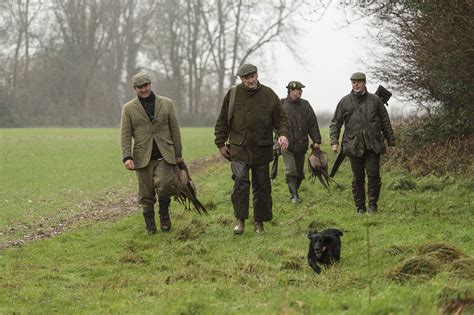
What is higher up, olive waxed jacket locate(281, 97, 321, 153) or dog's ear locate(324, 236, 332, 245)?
olive waxed jacket locate(281, 97, 321, 153)

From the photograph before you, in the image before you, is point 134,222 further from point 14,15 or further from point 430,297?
point 14,15

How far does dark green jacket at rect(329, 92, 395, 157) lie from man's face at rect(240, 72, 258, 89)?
6.25 feet

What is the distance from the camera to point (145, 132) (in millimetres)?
10258

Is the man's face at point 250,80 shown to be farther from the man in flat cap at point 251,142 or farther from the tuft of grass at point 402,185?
the tuft of grass at point 402,185

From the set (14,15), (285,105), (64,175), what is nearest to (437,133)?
(285,105)

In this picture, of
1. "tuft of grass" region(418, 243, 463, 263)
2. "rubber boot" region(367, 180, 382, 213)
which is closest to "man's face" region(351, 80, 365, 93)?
"rubber boot" region(367, 180, 382, 213)

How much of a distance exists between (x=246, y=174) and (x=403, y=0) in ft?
15.7

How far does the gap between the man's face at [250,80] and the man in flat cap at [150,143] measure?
4.32ft

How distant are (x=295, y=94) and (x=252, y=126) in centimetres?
336

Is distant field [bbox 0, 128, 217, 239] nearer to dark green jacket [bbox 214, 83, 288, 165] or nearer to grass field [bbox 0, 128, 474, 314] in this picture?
grass field [bbox 0, 128, 474, 314]

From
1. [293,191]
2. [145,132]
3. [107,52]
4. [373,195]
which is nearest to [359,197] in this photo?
[373,195]

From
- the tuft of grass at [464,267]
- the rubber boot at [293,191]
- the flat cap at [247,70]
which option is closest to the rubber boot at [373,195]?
the rubber boot at [293,191]

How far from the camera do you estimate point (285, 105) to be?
43.2 ft

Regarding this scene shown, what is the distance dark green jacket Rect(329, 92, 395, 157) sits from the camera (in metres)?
10.8
